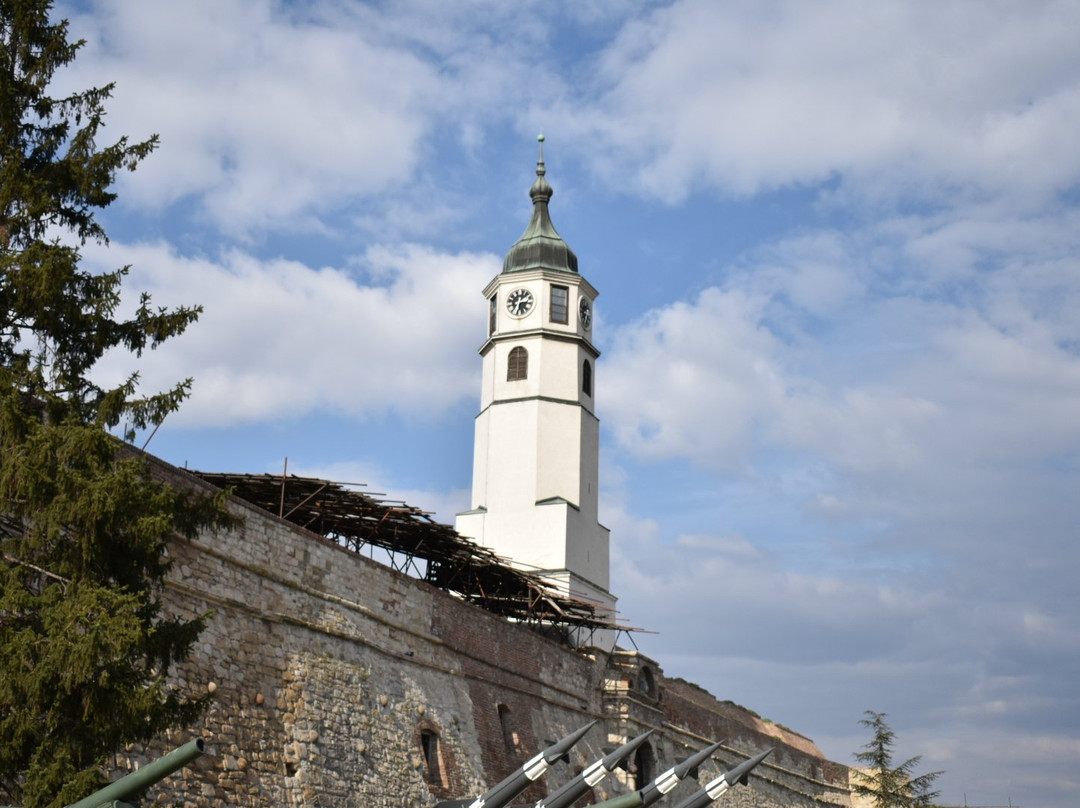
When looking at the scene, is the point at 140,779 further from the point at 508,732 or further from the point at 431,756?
the point at 508,732

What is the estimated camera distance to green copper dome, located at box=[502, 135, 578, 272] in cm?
4556

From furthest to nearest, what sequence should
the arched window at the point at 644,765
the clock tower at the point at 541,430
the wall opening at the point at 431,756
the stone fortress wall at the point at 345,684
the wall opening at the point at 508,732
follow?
the clock tower at the point at 541,430, the arched window at the point at 644,765, the wall opening at the point at 508,732, the wall opening at the point at 431,756, the stone fortress wall at the point at 345,684

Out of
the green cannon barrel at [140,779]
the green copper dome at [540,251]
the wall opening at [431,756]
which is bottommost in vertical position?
the green cannon barrel at [140,779]

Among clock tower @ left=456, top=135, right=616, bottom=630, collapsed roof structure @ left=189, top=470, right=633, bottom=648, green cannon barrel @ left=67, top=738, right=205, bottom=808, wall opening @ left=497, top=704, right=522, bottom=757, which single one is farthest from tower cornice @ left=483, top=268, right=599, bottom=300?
green cannon barrel @ left=67, top=738, right=205, bottom=808

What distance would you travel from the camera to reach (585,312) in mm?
45750

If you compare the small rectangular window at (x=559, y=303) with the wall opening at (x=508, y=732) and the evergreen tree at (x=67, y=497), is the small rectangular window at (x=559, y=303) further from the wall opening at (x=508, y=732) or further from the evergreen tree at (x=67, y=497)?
the evergreen tree at (x=67, y=497)

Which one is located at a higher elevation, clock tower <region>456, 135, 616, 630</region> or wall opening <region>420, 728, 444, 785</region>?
clock tower <region>456, 135, 616, 630</region>

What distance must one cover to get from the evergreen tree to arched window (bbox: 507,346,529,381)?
29164mm

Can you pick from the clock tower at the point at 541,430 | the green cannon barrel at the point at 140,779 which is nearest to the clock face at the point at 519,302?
the clock tower at the point at 541,430

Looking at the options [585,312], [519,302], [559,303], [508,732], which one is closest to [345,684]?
[508,732]

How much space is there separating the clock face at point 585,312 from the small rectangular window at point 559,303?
562 mm

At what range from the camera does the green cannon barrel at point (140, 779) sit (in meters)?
10.5

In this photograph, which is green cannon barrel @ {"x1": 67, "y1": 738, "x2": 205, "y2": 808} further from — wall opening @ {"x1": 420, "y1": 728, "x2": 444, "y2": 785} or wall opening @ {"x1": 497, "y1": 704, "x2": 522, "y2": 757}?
wall opening @ {"x1": 497, "y1": 704, "x2": 522, "y2": 757}

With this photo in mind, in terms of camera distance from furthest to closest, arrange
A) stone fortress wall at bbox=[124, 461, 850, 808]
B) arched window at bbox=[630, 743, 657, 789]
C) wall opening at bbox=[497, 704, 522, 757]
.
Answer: arched window at bbox=[630, 743, 657, 789] < wall opening at bbox=[497, 704, 522, 757] < stone fortress wall at bbox=[124, 461, 850, 808]
